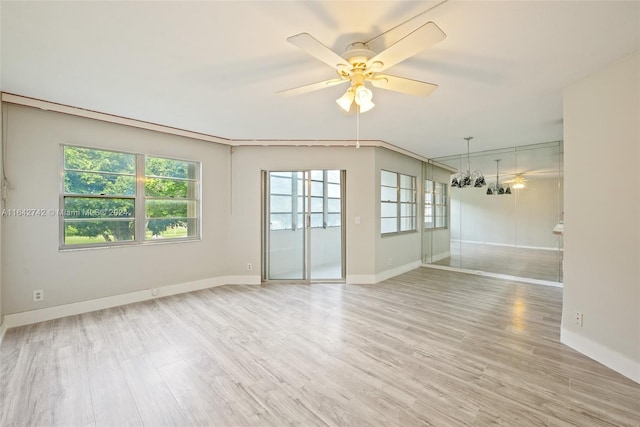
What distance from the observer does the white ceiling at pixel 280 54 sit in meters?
1.64

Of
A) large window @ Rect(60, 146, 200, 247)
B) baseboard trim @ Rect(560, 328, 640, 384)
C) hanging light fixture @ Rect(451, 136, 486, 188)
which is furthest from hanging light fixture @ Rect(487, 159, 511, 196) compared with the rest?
large window @ Rect(60, 146, 200, 247)

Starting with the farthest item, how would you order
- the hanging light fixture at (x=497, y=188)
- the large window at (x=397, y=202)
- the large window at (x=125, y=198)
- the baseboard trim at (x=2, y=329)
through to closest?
the hanging light fixture at (x=497, y=188), the large window at (x=397, y=202), the large window at (x=125, y=198), the baseboard trim at (x=2, y=329)

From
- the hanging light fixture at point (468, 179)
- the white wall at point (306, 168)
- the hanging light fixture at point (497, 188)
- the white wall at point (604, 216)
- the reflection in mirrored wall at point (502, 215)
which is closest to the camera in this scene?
the white wall at point (604, 216)

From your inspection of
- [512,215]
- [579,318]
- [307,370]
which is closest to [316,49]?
[307,370]

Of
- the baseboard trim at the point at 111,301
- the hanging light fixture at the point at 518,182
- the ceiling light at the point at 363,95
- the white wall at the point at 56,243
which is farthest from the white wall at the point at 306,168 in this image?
the hanging light fixture at the point at 518,182

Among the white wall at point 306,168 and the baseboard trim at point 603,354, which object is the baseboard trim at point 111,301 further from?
the baseboard trim at point 603,354

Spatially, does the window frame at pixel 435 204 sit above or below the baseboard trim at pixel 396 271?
above

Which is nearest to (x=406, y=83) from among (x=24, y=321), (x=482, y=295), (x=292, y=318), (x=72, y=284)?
(x=292, y=318)

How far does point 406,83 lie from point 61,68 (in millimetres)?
2972

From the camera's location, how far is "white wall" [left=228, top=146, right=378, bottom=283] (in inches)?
189

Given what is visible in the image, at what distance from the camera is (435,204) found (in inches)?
265

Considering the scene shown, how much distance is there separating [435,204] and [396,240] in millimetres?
2022

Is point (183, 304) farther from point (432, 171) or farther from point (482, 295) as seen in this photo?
point (432, 171)

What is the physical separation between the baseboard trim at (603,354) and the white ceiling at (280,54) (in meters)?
2.45
